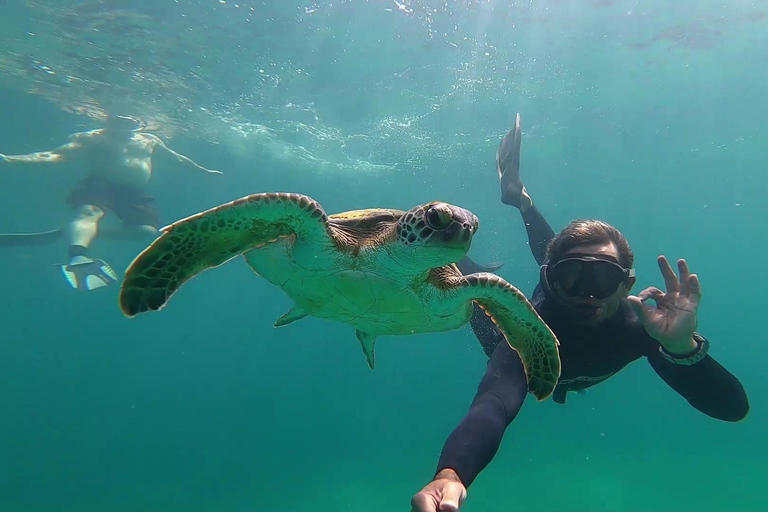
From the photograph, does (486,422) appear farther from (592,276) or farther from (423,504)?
(592,276)

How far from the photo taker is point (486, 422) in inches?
79.5

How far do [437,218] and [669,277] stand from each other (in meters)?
1.56

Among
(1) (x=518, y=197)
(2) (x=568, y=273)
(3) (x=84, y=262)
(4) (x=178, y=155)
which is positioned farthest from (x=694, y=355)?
(4) (x=178, y=155)

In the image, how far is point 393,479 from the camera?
25312 mm

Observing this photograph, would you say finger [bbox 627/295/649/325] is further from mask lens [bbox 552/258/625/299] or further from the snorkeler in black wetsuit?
mask lens [bbox 552/258/625/299]

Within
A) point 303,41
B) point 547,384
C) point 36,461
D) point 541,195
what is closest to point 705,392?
point 547,384

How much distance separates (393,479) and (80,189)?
70.8 feet

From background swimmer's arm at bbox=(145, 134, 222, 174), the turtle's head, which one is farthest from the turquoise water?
the turtle's head

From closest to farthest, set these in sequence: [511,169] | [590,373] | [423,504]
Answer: [423,504] < [590,373] < [511,169]

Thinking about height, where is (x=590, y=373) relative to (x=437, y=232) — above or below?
below

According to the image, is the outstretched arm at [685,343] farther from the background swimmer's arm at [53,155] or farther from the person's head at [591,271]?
the background swimmer's arm at [53,155]

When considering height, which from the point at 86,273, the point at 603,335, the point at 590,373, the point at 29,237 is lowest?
the point at 29,237

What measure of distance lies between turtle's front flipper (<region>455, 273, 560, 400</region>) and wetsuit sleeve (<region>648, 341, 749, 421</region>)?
0.89 metres

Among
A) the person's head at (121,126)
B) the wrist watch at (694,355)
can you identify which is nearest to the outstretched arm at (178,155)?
the person's head at (121,126)
